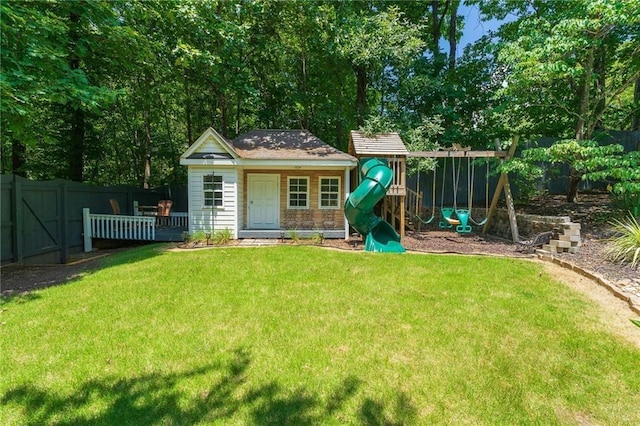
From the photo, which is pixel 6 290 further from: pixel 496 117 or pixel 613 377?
pixel 496 117

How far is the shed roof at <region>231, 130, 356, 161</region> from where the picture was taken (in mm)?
10133

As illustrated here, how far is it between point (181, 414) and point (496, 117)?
14473 mm

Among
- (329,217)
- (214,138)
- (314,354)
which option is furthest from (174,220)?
(314,354)

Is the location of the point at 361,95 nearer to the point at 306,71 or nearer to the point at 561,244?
the point at 306,71

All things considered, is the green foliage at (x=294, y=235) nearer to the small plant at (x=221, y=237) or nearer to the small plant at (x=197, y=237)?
the small plant at (x=221, y=237)

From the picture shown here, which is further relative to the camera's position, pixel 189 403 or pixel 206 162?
pixel 206 162

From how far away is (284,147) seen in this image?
11.2m

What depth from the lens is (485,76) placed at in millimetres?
13336

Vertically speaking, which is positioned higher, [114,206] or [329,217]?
[114,206]

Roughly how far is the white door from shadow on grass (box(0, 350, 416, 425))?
8477 millimetres

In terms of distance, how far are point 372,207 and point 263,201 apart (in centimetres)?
461

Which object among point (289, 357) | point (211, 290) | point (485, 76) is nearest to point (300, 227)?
point (211, 290)

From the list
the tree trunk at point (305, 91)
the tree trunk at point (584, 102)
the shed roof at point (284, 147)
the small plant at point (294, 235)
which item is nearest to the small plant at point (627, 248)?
the tree trunk at point (584, 102)

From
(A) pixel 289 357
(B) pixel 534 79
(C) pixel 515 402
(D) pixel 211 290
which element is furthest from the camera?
(B) pixel 534 79
